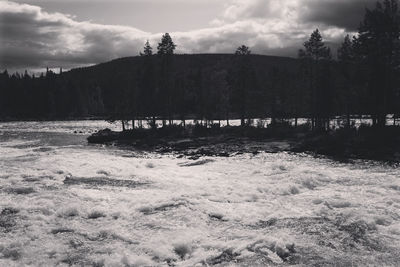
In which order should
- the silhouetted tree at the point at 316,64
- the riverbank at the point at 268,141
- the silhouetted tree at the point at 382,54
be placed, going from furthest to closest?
the silhouetted tree at the point at 316,64, the silhouetted tree at the point at 382,54, the riverbank at the point at 268,141

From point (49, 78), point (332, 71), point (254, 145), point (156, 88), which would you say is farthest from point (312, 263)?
point (49, 78)

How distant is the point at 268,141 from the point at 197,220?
28947mm

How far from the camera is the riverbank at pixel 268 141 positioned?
28.3m

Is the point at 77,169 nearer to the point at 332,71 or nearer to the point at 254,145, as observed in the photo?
the point at 254,145

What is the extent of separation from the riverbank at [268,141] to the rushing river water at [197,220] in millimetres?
12836

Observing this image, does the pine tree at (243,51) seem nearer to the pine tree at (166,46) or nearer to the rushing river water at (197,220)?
the pine tree at (166,46)

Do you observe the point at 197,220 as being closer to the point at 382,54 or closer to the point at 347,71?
the point at 382,54

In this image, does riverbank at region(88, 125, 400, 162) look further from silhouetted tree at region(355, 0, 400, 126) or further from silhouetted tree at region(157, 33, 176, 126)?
silhouetted tree at region(157, 33, 176, 126)

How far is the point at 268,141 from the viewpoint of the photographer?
3794cm

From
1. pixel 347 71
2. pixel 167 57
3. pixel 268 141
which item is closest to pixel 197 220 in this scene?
pixel 268 141

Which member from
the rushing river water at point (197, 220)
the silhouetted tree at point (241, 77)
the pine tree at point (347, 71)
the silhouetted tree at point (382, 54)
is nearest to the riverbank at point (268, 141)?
the silhouetted tree at point (382, 54)

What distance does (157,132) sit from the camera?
49281 mm

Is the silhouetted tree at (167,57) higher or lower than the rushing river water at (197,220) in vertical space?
higher

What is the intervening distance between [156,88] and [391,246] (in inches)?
2409
